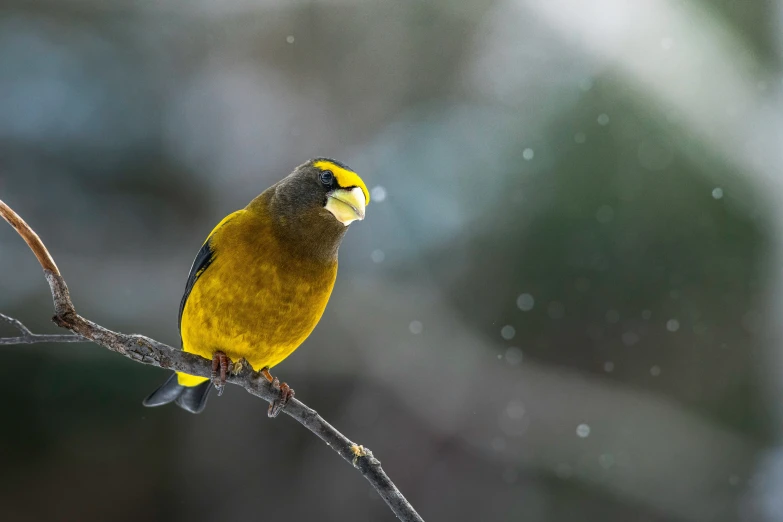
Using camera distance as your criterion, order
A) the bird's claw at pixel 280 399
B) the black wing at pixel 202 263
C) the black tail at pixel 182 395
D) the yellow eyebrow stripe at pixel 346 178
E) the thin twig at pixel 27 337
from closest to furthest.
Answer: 1. the thin twig at pixel 27 337
2. the bird's claw at pixel 280 399
3. the yellow eyebrow stripe at pixel 346 178
4. the black wing at pixel 202 263
5. the black tail at pixel 182 395

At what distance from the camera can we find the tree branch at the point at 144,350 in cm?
114

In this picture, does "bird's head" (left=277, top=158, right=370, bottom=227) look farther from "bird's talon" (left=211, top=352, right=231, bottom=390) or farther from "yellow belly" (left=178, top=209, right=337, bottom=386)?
"bird's talon" (left=211, top=352, right=231, bottom=390)

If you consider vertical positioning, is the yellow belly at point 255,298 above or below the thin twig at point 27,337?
above

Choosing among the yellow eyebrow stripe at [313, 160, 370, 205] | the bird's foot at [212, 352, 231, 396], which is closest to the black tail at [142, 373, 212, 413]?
the bird's foot at [212, 352, 231, 396]

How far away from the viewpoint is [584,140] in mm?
4750

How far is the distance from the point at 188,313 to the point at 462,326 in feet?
10.4

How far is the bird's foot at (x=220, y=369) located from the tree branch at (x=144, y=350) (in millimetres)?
35

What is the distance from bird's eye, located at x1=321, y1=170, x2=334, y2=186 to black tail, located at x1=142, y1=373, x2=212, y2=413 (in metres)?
0.75

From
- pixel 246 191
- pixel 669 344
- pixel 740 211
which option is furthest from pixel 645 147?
pixel 246 191

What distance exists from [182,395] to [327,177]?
0.84 meters

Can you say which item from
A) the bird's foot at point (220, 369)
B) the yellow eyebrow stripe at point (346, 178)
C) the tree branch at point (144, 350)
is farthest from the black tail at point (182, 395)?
the yellow eyebrow stripe at point (346, 178)

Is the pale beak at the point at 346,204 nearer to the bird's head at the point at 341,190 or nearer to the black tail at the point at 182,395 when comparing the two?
the bird's head at the point at 341,190

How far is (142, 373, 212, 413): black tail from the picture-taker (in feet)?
6.29

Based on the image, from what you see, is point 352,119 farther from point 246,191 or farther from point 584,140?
point 584,140
